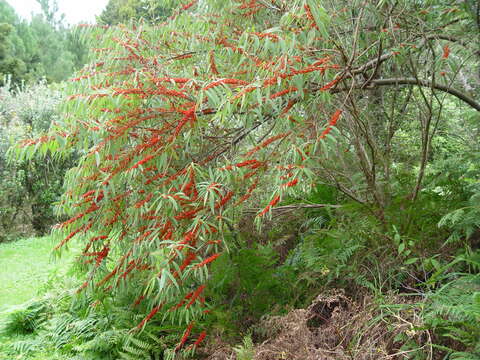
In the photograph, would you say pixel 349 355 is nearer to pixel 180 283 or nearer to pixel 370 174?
pixel 180 283

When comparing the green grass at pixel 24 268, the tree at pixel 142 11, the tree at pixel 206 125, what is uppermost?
the tree at pixel 142 11

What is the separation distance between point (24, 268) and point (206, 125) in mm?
5397

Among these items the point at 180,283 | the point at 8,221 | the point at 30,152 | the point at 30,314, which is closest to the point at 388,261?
the point at 180,283

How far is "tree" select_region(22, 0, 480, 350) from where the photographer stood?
2383 millimetres

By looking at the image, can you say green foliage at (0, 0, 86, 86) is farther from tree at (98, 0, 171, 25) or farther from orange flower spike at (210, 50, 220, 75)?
orange flower spike at (210, 50, 220, 75)

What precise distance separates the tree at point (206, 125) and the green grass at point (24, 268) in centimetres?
183

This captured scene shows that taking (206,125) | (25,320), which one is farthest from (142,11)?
(206,125)

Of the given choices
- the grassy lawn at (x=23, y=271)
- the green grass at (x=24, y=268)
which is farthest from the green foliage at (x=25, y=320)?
the green grass at (x=24, y=268)

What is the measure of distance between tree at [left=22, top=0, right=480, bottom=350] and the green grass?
1828 mm

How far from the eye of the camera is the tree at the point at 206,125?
2.38 metres

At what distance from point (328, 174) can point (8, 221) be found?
8161 mm

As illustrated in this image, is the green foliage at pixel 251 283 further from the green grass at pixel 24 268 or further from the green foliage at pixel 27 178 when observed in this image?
the green foliage at pixel 27 178

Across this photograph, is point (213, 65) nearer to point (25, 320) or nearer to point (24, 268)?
point (25, 320)

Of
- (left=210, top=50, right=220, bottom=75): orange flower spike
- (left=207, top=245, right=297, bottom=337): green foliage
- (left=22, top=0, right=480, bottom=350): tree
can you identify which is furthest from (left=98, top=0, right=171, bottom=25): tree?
(left=207, top=245, right=297, bottom=337): green foliage
